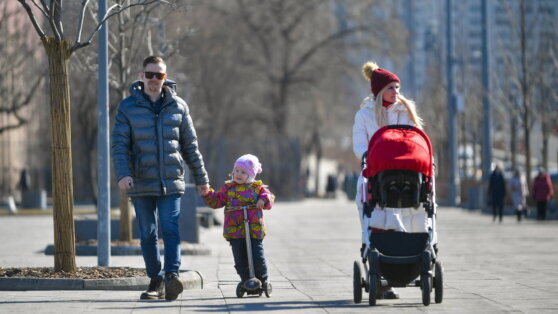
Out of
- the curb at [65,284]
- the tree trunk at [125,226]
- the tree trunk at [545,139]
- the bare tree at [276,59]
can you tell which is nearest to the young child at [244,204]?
the curb at [65,284]

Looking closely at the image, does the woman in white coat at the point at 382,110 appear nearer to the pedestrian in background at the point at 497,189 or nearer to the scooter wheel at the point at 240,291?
the scooter wheel at the point at 240,291

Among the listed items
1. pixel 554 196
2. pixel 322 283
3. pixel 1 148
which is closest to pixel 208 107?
pixel 1 148

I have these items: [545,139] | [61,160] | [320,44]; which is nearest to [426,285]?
[61,160]

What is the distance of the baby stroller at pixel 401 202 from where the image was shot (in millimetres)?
9883

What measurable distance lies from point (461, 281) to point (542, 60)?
114ft

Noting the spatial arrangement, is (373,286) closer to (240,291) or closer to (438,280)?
(438,280)

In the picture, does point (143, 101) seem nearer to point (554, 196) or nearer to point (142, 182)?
point (142, 182)

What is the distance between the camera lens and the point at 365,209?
10.2m

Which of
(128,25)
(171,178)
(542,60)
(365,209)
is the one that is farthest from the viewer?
(542,60)

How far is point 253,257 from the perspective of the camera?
37.6 ft

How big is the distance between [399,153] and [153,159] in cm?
212

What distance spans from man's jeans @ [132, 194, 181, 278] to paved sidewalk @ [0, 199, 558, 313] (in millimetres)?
380

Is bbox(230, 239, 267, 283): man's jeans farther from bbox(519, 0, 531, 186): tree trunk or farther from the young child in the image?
bbox(519, 0, 531, 186): tree trunk

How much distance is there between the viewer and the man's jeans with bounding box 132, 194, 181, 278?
428 inches
